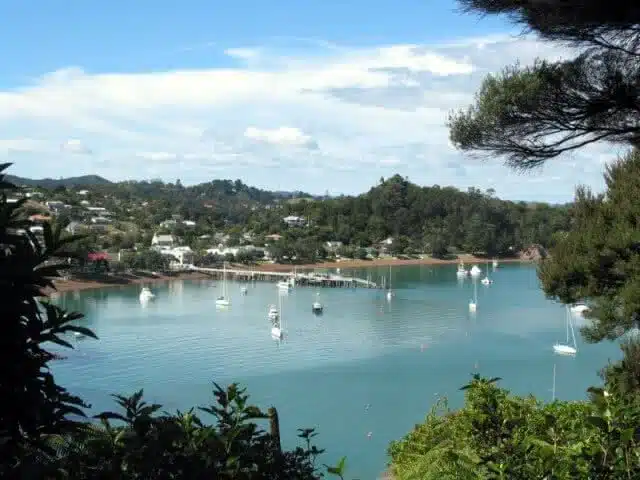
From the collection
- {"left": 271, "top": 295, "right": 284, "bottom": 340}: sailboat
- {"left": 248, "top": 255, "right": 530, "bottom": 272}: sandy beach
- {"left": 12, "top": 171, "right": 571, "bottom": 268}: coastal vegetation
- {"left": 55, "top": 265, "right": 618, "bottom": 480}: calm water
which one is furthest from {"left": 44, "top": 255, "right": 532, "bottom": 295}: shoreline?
{"left": 271, "top": 295, "right": 284, "bottom": 340}: sailboat

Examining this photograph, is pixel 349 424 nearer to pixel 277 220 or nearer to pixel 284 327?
pixel 284 327

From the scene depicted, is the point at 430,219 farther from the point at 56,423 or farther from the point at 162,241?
the point at 56,423

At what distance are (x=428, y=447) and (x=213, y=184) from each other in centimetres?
12350

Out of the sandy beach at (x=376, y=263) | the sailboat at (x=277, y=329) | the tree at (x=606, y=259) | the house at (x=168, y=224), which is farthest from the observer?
the house at (x=168, y=224)

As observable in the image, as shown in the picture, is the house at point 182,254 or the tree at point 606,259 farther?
the house at point 182,254

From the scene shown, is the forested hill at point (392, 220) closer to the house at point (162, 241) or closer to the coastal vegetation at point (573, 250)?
the house at point (162, 241)

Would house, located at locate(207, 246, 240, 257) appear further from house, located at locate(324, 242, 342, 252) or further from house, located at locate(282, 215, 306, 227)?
house, located at locate(282, 215, 306, 227)

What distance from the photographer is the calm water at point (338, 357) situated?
15822 millimetres

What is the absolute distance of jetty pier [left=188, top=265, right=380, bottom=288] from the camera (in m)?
44.8

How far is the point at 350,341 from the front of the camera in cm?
2445

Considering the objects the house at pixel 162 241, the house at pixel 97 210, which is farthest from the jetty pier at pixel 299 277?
the house at pixel 97 210

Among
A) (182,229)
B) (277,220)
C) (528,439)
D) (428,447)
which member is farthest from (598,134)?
(277,220)

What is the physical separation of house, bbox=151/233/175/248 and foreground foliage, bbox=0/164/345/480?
52.0m

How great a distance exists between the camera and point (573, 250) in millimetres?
8172
